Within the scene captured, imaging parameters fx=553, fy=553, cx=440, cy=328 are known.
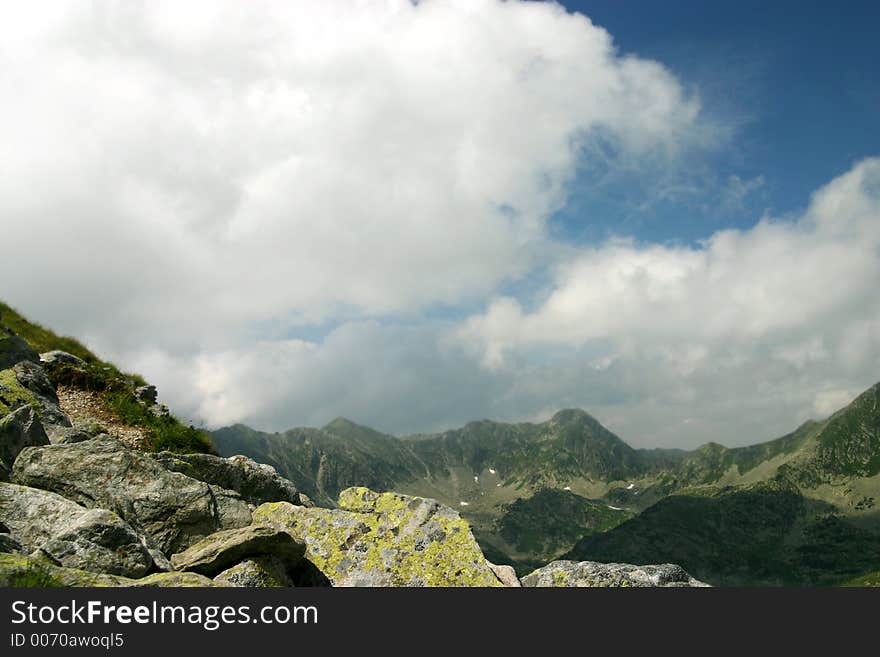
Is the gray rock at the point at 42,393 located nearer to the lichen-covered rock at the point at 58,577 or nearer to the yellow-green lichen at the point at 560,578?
the lichen-covered rock at the point at 58,577

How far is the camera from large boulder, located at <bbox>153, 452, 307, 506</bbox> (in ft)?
59.3

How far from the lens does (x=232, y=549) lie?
11.2 m

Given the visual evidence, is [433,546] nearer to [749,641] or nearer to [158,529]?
[158,529]

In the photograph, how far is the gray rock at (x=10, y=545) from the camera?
930 centimetres

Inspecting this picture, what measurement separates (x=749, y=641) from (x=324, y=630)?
6.48 metres

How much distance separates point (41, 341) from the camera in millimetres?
36125

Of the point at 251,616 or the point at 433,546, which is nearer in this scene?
the point at 251,616

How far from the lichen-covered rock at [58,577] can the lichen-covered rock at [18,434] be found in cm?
511

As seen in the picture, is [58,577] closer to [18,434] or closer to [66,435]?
[18,434]

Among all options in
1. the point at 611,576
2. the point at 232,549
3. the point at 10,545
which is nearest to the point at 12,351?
the point at 10,545

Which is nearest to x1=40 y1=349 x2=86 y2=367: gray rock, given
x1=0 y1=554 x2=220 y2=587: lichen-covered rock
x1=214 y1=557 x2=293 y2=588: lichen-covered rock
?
x1=214 y1=557 x2=293 y2=588: lichen-covered rock

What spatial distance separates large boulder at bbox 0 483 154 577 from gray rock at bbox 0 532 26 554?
0.24m

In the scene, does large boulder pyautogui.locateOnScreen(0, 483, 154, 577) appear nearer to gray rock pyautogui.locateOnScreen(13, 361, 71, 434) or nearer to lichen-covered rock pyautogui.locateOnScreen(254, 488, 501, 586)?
lichen-covered rock pyautogui.locateOnScreen(254, 488, 501, 586)

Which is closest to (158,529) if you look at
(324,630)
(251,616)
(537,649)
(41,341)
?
(251,616)
